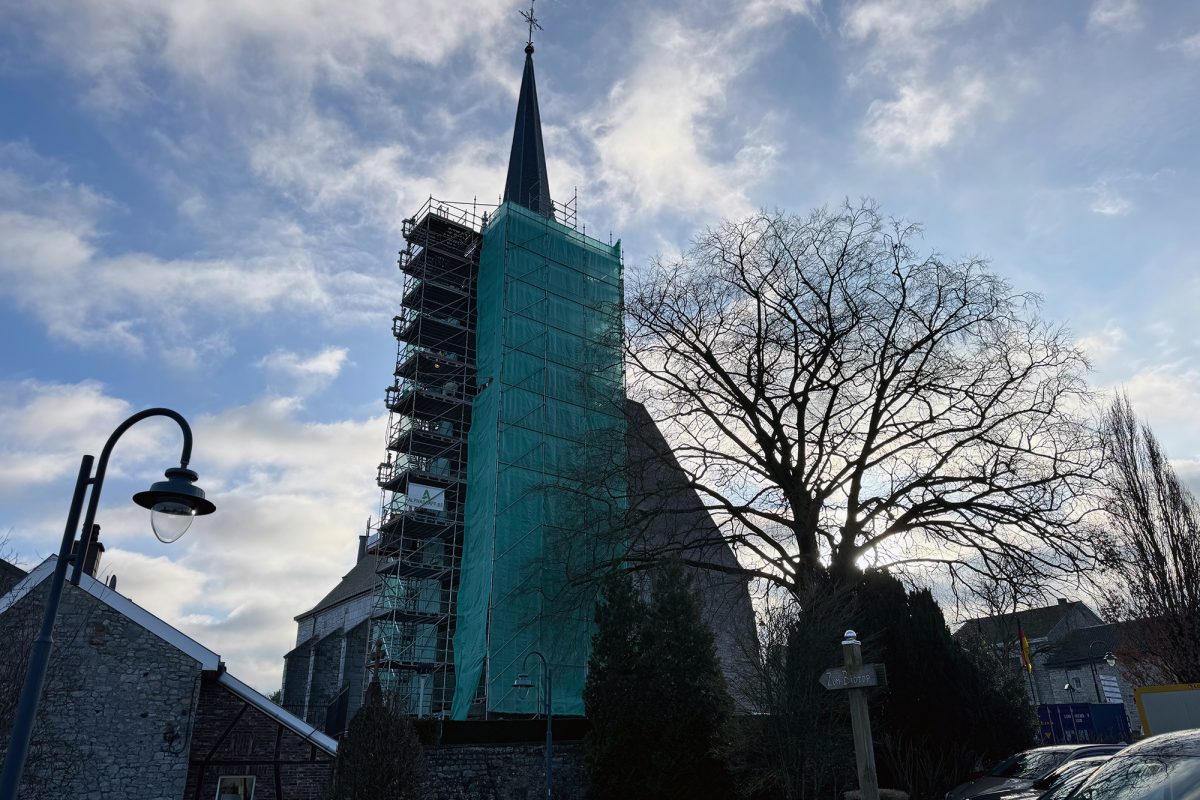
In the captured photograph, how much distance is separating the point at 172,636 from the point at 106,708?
1.75m

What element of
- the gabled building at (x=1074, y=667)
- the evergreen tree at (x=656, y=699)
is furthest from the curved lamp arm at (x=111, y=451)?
A: the gabled building at (x=1074, y=667)

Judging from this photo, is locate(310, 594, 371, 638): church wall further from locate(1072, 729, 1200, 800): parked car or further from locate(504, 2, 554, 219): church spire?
locate(1072, 729, 1200, 800): parked car

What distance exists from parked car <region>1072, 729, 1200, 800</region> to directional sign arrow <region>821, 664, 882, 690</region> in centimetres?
375

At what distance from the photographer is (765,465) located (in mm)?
20188

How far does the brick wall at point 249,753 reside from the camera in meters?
17.6

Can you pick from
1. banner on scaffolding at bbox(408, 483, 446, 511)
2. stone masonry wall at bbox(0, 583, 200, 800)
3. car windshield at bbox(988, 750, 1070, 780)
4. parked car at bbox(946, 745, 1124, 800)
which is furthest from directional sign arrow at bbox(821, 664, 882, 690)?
banner on scaffolding at bbox(408, 483, 446, 511)

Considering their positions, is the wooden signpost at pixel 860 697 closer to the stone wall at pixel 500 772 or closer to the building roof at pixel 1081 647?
the stone wall at pixel 500 772

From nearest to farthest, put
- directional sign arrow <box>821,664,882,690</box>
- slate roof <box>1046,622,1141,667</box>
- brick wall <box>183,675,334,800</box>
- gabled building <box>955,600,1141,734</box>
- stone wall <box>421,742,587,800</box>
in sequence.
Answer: directional sign arrow <box>821,664,882,690</box>, brick wall <box>183,675,334,800</box>, stone wall <box>421,742,587,800</box>, gabled building <box>955,600,1141,734</box>, slate roof <box>1046,622,1141,667</box>

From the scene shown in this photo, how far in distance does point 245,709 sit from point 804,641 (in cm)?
1228

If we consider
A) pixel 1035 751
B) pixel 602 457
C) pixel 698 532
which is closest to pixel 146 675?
pixel 602 457

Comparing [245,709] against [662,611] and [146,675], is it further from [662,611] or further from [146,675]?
[662,611]

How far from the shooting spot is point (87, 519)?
265 inches

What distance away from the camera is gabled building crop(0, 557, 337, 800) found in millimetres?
16078

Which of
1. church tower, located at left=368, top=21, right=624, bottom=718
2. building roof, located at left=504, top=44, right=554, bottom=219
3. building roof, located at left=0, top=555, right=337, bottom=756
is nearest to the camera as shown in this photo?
building roof, located at left=0, top=555, right=337, bottom=756
